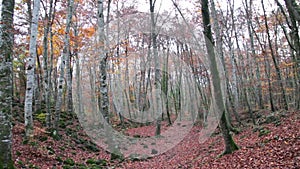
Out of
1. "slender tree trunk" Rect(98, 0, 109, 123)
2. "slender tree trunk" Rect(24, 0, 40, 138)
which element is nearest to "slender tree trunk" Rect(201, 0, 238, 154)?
"slender tree trunk" Rect(98, 0, 109, 123)

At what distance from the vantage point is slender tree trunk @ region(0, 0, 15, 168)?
17.9 feet

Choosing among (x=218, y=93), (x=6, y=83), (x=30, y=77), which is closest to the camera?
(x=6, y=83)

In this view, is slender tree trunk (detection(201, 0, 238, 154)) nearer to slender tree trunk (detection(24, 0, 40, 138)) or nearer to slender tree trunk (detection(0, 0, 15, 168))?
slender tree trunk (detection(0, 0, 15, 168))

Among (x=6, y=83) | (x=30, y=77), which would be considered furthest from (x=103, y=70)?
(x=6, y=83)

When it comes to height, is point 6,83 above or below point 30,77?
below

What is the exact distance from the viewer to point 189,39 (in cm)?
2586

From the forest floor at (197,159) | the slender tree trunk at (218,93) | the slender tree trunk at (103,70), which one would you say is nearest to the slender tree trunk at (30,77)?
the forest floor at (197,159)

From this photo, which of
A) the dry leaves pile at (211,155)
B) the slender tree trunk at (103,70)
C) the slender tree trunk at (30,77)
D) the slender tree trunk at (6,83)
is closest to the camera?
the slender tree trunk at (6,83)

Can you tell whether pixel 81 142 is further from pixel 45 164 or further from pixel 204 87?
pixel 204 87

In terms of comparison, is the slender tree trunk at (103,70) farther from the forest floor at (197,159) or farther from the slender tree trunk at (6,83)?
the slender tree trunk at (6,83)

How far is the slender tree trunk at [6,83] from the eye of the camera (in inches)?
215

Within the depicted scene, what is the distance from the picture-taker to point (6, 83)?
18.7ft

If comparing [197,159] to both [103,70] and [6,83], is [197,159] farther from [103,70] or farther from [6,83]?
[6,83]

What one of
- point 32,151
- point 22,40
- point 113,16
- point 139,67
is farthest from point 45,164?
point 139,67
